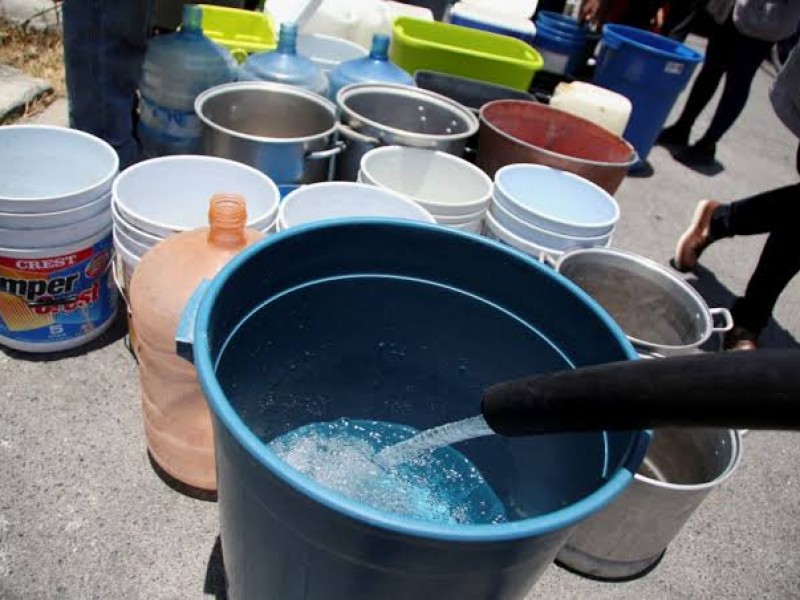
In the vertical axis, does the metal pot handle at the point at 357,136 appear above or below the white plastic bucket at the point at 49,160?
above

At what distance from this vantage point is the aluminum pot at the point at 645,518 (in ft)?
4.26

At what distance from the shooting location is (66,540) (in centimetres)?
130

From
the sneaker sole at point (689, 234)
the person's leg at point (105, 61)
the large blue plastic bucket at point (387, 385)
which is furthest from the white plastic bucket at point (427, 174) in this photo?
the sneaker sole at point (689, 234)

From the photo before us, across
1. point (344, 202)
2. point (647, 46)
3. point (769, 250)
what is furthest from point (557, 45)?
point (344, 202)

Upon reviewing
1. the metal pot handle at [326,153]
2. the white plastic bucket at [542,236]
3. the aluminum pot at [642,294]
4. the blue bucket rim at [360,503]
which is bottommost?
the aluminum pot at [642,294]

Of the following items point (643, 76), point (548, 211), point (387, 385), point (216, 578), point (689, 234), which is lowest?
point (216, 578)

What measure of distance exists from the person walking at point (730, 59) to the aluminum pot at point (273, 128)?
2.33m

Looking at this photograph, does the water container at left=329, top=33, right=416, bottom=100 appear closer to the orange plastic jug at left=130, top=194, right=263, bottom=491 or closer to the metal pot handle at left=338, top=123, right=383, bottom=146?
the metal pot handle at left=338, top=123, right=383, bottom=146

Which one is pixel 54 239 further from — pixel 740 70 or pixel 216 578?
pixel 740 70

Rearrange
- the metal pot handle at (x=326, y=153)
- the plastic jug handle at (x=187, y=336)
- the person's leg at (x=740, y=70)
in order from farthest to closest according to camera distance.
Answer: the person's leg at (x=740, y=70) → the metal pot handle at (x=326, y=153) → the plastic jug handle at (x=187, y=336)

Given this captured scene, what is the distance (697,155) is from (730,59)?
686mm

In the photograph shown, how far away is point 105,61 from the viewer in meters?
1.91

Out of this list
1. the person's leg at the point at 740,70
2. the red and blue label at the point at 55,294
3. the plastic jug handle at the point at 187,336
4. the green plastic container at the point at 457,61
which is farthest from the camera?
the person's leg at the point at 740,70

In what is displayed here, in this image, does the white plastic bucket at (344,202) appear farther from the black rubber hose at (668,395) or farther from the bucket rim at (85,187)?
the black rubber hose at (668,395)
